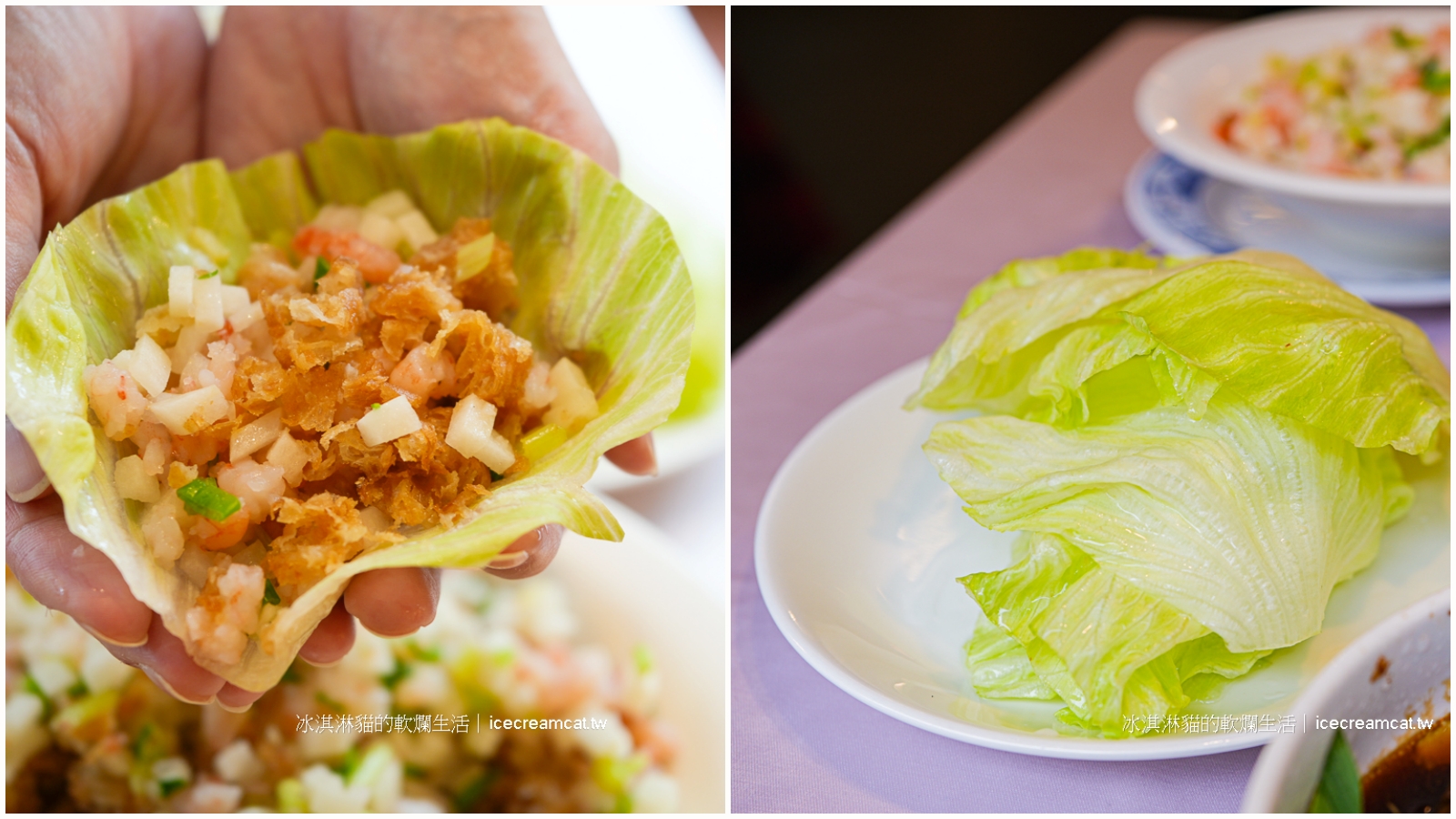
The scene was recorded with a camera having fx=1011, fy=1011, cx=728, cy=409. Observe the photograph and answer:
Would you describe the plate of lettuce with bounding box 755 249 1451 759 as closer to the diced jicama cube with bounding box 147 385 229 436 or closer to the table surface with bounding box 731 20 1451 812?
the table surface with bounding box 731 20 1451 812

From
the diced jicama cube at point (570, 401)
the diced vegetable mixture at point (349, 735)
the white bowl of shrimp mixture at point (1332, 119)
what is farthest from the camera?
the white bowl of shrimp mixture at point (1332, 119)

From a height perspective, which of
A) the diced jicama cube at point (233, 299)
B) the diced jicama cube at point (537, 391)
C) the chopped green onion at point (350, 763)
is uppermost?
the diced jicama cube at point (233, 299)

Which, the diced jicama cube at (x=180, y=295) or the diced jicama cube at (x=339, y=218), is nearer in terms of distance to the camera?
the diced jicama cube at (x=180, y=295)

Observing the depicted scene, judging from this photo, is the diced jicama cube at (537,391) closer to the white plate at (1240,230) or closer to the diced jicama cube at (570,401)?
the diced jicama cube at (570,401)

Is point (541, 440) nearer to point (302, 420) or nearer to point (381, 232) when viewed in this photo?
point (302, 420)

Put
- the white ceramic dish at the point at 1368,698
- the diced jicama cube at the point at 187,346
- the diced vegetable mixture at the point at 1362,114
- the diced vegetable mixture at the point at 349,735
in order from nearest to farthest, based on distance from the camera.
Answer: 1. the white ceramic dish at the point at 1368,698
2. the diced jicama cube at the point at 187,346
3. the diced vegetable mixture at the point at 349,735
4. the diced vegetable mixture at the point at 1362,114

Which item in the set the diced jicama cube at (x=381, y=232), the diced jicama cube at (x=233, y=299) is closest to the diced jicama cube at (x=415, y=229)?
the diced jicama cube at (x=381, y=232)

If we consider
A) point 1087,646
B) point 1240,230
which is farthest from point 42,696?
point 1240,230

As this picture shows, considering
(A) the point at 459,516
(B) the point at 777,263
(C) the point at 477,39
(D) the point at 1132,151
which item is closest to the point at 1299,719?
(A) the point at 459,516
